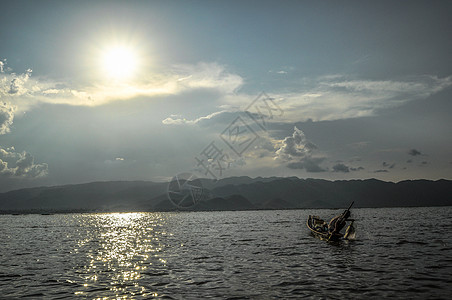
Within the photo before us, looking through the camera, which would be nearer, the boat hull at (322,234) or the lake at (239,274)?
the lake at (239,274)

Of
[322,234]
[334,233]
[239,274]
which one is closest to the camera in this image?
[239,274]

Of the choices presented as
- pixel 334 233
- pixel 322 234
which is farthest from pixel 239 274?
pixel 322 234

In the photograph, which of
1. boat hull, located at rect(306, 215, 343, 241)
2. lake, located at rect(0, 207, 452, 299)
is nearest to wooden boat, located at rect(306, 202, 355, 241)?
boat hull, located at rect(306, 215, 343, 241)

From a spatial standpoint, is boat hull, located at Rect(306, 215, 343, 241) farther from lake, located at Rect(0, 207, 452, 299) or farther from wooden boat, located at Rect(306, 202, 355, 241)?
lake, located at Rect(0, 207, 452, 299)

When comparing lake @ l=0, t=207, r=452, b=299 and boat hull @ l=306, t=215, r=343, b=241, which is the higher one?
lake @ l=0, t=207, r=452, b=299

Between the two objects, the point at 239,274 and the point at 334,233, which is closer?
the point at 239,274

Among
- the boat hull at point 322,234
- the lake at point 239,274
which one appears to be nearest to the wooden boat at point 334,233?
the boat hull at point 322,234

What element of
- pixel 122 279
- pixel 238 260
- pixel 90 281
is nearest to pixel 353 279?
pixel 238 260

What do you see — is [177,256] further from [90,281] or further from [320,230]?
[320,230]

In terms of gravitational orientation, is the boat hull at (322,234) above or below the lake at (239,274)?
below

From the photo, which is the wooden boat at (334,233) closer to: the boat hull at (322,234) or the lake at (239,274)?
the boat hull at (322,234)

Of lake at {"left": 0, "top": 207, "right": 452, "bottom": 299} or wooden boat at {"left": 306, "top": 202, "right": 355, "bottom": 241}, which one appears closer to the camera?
lake at {"left": 0, "top": 207, "right": 452, "bottom": 299}

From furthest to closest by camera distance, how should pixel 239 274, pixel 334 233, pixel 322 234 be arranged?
pixel 322 234
pixel 334 233
pixel 239 274

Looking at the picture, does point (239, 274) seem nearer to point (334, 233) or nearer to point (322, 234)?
point (334, 233)
